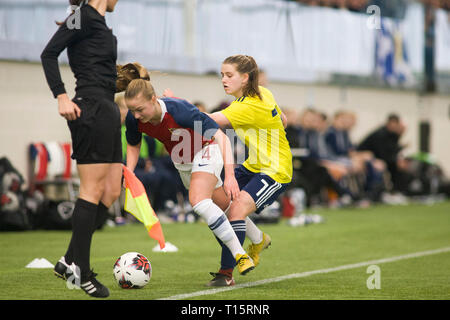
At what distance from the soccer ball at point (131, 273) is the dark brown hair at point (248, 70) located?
4.63ft

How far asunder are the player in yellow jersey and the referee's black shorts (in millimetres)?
1005

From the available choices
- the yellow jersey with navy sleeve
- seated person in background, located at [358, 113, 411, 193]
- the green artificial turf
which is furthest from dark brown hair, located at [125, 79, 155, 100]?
seated person in background, located at [358, 113, 411, 193]

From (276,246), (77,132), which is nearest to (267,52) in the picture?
(276,246)

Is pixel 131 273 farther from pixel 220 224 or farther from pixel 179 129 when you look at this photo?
pixel 179 129

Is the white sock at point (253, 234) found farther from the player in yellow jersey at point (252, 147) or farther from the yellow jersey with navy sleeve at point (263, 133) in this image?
the yellow jersey with navy sleeve at point (263, 133)

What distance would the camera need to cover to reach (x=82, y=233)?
482 cm

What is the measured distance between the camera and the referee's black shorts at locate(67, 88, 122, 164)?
4.73 meters

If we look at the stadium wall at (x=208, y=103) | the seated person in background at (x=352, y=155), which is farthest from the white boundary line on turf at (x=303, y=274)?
the seated person in background at (x=352, y=155)

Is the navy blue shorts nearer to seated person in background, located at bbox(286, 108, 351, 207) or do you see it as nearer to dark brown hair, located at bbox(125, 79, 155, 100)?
dark brown hair, located at bbox(125, 79, 155, 100)

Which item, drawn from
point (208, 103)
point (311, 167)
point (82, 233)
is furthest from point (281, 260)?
point (208, 103)

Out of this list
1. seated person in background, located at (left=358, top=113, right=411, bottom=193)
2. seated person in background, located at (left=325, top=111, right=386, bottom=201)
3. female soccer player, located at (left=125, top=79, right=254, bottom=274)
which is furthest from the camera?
seated person in background, located at (left=358, top=113, right=411, bottom=193)

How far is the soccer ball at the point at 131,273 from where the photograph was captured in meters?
5.32
